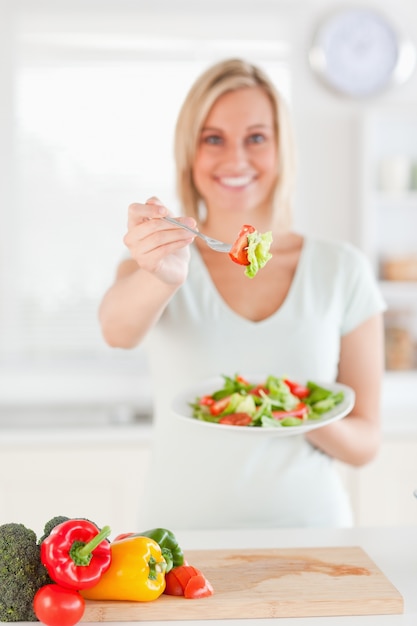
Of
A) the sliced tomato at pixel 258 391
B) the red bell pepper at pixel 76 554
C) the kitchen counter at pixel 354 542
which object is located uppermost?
the sliced tomato at pixel 258 391

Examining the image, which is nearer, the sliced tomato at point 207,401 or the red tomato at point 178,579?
the red tomato at point 178,579

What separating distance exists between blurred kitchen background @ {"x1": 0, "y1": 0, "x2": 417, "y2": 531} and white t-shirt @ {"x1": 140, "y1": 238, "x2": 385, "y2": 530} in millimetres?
1566

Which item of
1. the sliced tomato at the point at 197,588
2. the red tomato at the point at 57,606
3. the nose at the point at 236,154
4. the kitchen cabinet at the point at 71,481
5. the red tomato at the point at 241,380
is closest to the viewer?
the red tomato at the point at 57,606

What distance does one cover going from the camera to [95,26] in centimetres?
359

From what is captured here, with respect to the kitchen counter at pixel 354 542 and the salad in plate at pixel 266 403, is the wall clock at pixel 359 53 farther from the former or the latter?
the kitchen counter at pixel 354 542

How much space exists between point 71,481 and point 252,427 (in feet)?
5.54

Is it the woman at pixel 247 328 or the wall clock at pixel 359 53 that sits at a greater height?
the wall clock at pixel 359 53

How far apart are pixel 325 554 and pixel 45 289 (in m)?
2.29

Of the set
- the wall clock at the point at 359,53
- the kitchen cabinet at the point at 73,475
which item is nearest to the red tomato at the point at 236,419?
the kitchen cabinet at the point at 73,475

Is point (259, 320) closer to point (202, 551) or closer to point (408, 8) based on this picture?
point (202, 551)

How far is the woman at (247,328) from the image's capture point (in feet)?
6.24

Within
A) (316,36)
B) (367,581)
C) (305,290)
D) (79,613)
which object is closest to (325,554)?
(367,581)

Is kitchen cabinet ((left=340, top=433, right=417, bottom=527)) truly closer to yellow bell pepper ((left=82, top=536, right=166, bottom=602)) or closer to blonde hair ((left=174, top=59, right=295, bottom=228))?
blonde hair ((left=174, top=59, right=295, bottom=228))

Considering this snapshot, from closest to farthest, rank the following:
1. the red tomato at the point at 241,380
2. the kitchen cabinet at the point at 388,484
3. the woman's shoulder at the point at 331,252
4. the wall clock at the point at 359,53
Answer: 1. the red tomato at the point at 241,380
2. the woman's shoulder at the point at 331,252
3. the kitchen cabinet at the point at 388,484
4. the wall clock at the point at 359,53
